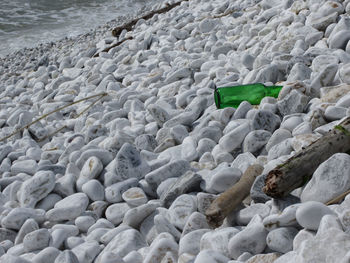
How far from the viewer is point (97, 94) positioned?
3.41 metres

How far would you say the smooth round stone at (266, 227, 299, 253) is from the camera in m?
1.27

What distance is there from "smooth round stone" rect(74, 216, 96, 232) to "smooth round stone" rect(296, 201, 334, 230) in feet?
2.94

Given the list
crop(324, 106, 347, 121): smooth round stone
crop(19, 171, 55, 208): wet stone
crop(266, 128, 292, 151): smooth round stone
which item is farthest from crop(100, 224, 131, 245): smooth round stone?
crop(324, 106, 347, 121): smooth round stone

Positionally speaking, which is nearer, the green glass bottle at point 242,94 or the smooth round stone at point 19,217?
the smooth round stone at point 19,217

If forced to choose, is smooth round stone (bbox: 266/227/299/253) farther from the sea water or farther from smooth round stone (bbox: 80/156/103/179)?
the sea water

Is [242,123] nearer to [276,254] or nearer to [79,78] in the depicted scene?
[276,254]

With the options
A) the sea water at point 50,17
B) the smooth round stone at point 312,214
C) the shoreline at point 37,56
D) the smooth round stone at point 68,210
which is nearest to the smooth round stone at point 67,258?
the smooth round stone at point 68,210

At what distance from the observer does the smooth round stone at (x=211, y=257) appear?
1.27m

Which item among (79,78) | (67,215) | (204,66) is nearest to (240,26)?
(204,66)

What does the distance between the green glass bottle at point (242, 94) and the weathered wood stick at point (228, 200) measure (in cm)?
81

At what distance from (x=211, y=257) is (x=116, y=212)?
0.68 m

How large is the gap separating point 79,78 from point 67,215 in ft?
7.47

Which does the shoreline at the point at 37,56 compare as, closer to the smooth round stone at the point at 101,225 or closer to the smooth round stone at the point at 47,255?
the smooth round stone at the point at 101,225

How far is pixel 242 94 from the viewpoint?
8.03ft
